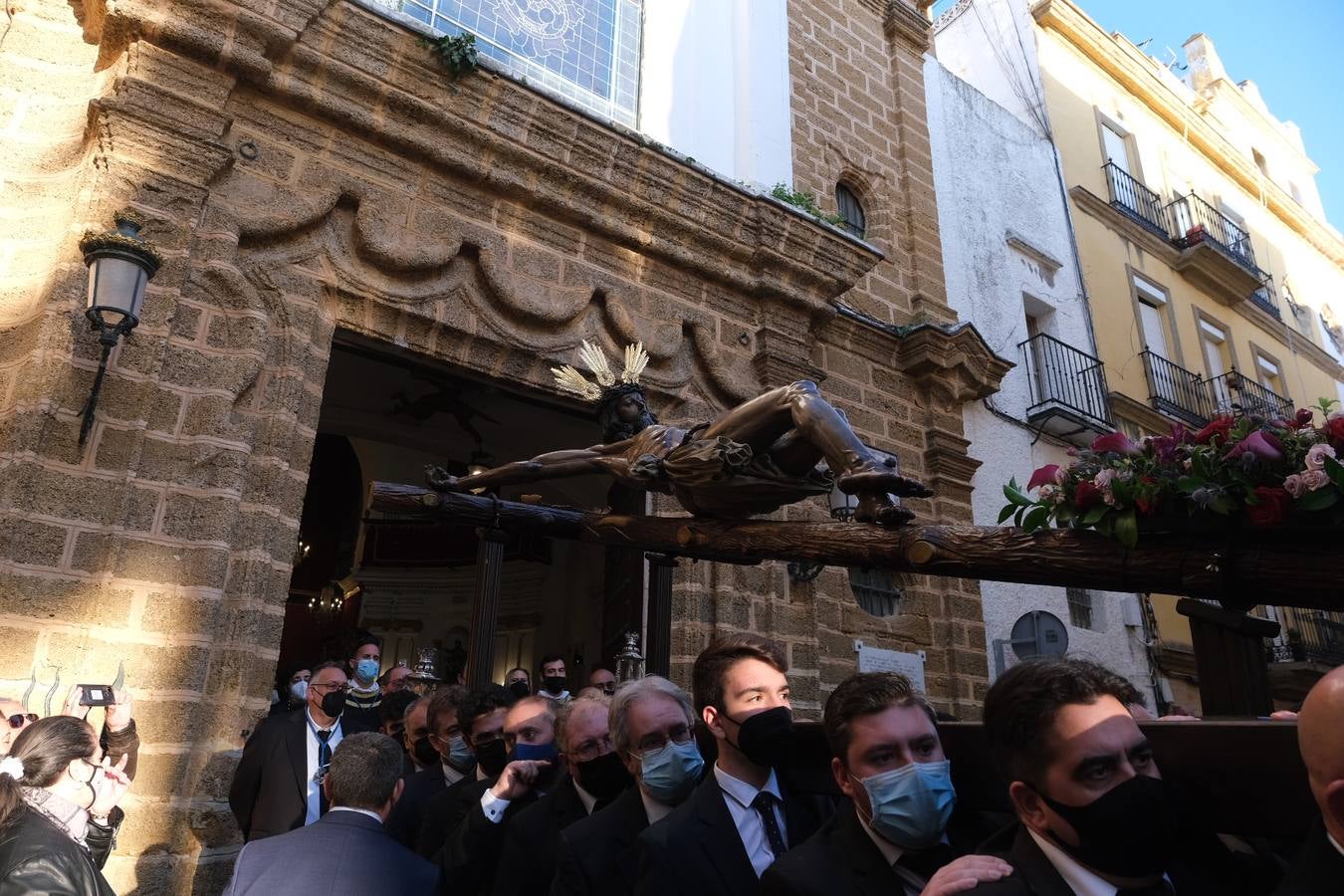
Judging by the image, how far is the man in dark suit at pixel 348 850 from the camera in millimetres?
2650

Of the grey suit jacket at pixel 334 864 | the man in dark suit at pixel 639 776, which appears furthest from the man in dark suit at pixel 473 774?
the man in dark suit at pixel 639 776

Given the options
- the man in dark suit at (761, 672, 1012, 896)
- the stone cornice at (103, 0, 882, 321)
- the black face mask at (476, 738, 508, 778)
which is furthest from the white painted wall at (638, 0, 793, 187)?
the man in dark suit at (761, 672, 1012, 896)

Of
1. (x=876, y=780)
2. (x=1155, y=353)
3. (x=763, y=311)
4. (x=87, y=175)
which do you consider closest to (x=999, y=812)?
(x=876, y=780)

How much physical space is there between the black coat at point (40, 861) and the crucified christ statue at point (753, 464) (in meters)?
1.67

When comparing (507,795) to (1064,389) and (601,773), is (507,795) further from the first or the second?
(1064,389)

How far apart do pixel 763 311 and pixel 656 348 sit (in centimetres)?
118

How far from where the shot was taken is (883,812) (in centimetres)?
206

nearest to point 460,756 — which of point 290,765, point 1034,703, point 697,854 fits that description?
point 290,765

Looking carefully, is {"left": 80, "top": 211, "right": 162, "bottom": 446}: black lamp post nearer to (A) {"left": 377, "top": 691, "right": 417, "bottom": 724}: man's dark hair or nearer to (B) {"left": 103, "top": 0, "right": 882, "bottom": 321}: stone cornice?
(B) {"left": 103, "top": 0, "right": 882, "bottom": 321}: stone cornice

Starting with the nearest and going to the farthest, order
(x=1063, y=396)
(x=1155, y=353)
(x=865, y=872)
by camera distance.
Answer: (x=865, y=872)
(x=1063, y=396)
(x=1155, y=353)

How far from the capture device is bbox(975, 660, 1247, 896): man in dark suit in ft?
5.37

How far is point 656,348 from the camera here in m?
7.04

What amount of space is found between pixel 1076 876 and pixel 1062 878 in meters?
0.02

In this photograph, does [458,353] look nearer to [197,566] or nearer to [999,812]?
Answer: [197,566]
